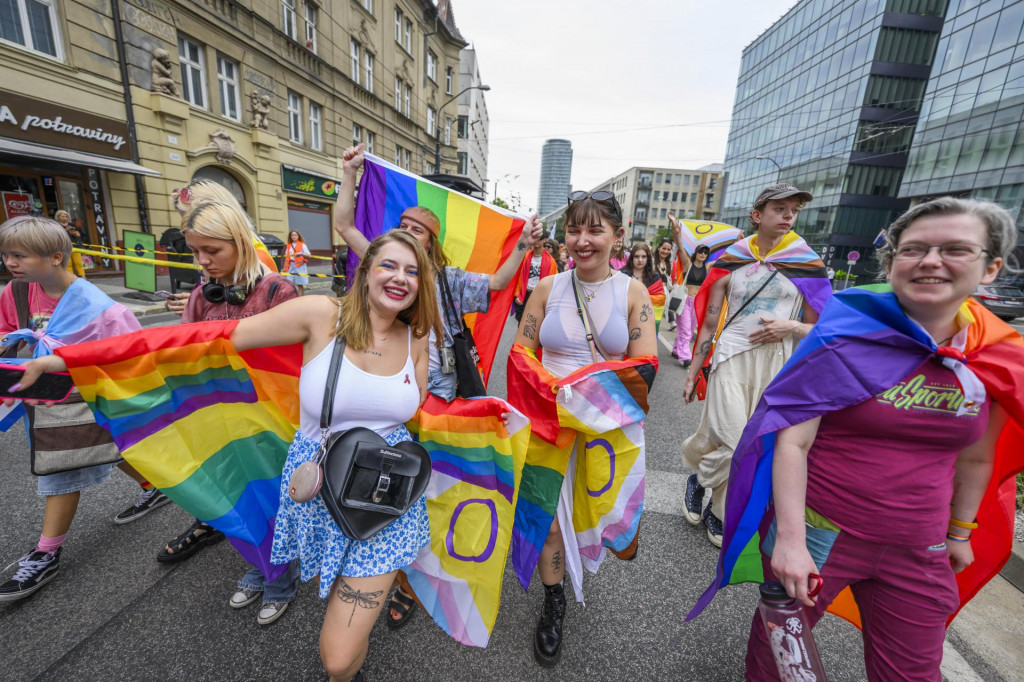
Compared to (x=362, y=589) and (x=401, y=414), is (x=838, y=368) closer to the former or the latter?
(x=401, y=414)

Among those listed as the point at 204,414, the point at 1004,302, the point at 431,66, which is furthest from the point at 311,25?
the point at 1004,302

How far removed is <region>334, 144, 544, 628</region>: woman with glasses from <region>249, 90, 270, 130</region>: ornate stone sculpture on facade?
16.5 m

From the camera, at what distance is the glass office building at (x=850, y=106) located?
34719 millimetres

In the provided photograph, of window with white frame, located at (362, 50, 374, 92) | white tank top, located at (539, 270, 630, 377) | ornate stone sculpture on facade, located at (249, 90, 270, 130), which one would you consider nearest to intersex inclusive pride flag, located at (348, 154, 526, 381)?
white tank top, located at (539, 270, 630, 377)

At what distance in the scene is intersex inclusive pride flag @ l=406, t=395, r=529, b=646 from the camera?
6.42ft

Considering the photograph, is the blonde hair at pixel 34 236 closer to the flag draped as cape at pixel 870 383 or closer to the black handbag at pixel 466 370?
the black handbag at pixel 466 370

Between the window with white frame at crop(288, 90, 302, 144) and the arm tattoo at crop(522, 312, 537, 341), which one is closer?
the arm tattoo at crop(522, 312, 537, 341)

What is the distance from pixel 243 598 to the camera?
218cm

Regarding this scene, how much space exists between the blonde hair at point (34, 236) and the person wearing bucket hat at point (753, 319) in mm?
3755

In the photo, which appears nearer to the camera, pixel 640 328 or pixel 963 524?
pixel 963 524

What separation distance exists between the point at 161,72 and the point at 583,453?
1652 cm

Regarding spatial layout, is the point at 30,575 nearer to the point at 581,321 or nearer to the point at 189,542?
the point at 189,542

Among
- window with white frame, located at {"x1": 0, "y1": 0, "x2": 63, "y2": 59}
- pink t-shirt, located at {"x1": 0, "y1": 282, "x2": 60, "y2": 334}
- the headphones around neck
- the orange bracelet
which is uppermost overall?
window with white frame, located at {"x1": 0, "y1": 0, "x2": 63, "y2": 59}

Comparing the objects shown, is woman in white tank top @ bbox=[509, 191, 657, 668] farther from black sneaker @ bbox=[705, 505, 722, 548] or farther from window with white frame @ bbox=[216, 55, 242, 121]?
window with white frame @ bbox=[216, 55, 242, 121]
